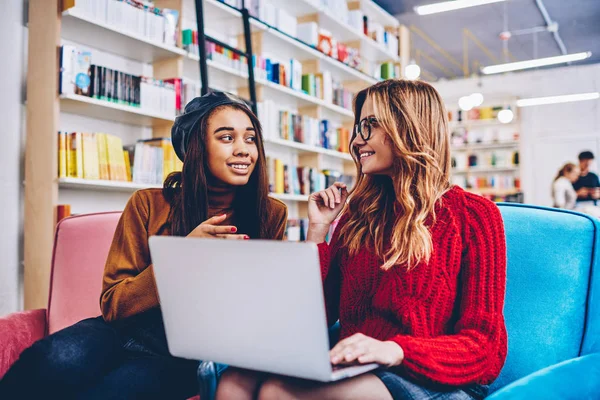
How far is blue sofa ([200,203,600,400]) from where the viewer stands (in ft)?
4.13

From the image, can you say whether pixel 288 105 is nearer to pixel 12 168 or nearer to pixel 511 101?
pixel 12 168

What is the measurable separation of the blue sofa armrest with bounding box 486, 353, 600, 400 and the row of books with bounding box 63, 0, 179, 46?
2.50 metres

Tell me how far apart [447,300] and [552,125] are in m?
8.74

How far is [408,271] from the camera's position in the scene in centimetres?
120

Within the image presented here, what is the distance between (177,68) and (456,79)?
7.34 metres

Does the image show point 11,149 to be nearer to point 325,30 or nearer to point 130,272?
point 130,272

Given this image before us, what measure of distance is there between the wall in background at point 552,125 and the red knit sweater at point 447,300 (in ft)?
26.9

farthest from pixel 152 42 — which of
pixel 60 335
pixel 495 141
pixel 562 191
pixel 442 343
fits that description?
pixel 495 141

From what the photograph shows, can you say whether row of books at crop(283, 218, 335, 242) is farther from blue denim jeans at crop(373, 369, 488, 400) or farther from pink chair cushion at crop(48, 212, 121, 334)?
blue denim jeans at crop(373, 369, 488, 400)

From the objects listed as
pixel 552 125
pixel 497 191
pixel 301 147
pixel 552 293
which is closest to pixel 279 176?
pixel 301 147

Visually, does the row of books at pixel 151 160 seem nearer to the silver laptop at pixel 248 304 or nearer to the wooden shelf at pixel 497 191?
the silver laptop at pixel 248 304

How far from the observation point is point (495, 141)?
352 inches

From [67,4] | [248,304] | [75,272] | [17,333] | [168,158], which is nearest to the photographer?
[248,304]

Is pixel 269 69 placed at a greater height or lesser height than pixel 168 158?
greater
